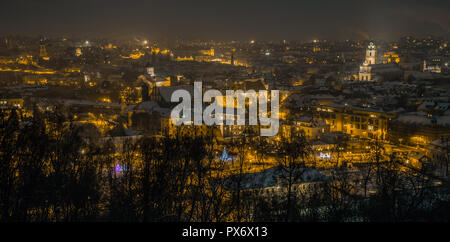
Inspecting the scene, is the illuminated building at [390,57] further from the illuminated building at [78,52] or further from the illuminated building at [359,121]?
the illuminated building at [78,52]

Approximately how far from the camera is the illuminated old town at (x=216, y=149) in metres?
2.98

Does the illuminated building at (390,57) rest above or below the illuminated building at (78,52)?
below

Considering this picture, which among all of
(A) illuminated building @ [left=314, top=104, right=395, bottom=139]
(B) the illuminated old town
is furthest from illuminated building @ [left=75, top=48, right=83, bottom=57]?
(A) illuminated building @ [left=314, top=104, right=395, bottom=139]

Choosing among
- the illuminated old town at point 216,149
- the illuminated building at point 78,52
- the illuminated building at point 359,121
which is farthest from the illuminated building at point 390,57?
the illuminated building at point 78,52

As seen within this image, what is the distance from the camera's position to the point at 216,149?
21.1 feet

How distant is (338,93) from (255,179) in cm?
941

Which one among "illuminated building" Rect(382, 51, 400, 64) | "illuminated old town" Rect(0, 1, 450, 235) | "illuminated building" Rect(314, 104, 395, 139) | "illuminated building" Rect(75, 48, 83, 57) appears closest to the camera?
"illuminated old town" Rect(0, 1, 450, 235)

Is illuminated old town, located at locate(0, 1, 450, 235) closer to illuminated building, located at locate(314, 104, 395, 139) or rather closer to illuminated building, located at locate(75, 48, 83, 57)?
illuminated building, located at locate(314, 104, 395, 139)

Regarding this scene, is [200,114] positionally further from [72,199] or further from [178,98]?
[72,199]

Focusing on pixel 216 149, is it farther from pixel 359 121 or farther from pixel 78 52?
pixel 78 52

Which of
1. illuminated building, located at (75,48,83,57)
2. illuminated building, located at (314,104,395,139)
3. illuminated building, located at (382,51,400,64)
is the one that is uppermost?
illuminated building, located at (75,48,83,57)

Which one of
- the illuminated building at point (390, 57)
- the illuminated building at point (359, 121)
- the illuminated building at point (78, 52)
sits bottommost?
the illuminated building at point (359, 121)

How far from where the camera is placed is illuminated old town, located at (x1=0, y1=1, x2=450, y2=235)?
9.78 ft

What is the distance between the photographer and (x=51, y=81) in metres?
17.0
